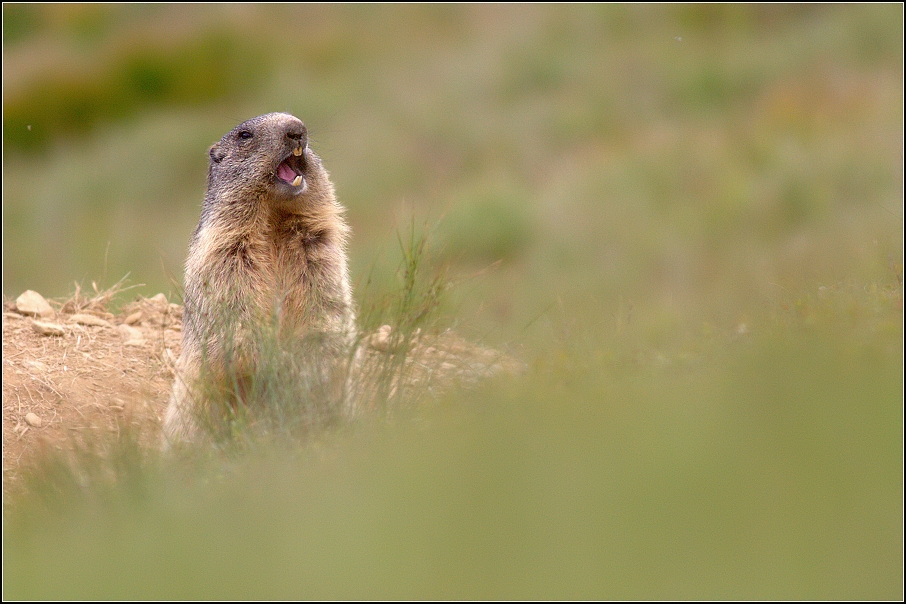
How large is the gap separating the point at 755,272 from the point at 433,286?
2953 millimetres

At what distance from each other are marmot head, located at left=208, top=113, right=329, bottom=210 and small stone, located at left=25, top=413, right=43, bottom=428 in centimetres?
199

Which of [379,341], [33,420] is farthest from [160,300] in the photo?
[379,341]

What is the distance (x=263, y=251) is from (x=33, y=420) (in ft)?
6.78

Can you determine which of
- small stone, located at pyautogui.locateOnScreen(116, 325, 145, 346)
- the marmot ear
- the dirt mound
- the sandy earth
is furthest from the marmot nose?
small stone, located at pyautogui.locateOnScreen(116, 325, 145, 346)

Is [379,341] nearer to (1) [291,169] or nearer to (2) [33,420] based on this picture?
(1) [291,169]

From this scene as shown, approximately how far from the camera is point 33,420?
680 cm

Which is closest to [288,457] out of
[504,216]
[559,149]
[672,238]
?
[672,238]

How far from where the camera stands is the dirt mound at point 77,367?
6.68m

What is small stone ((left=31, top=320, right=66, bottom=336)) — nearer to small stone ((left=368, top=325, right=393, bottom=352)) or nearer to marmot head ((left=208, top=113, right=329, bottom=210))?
marmot head ((left=208, top=113, right=329, bottom=210))

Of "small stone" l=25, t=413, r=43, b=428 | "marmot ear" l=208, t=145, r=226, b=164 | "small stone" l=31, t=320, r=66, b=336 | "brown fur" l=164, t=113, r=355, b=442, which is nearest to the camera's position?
"brown fur" l=164, t=113, r=355, b=442

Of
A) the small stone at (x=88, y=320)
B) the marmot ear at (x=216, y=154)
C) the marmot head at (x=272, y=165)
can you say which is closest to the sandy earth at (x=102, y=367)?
the small stone at (x=88, y=320)

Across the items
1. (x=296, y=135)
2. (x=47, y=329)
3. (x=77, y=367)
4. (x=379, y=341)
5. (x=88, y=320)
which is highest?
(x=296, y=135)

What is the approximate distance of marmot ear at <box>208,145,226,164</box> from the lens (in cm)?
655

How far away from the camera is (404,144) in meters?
23.3
